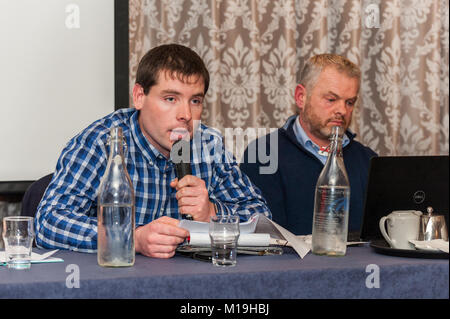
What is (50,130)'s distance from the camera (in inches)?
90.1

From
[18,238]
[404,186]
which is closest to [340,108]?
[404,186]

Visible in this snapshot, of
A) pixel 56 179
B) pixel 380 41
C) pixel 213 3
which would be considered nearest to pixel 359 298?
pixel 56 179

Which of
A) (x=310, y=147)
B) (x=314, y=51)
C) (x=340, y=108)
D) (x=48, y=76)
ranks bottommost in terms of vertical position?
(x=310, y=147)

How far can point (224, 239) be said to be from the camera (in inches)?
45.3

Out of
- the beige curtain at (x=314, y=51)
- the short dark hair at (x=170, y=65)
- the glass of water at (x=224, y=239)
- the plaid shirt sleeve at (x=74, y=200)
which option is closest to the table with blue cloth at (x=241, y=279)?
the glass of water at (x=224, y=239)

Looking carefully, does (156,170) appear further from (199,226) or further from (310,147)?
(310,147)

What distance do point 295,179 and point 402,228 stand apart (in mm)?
968

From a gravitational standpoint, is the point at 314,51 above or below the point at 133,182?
above

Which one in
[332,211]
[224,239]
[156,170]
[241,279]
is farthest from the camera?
[156,170]

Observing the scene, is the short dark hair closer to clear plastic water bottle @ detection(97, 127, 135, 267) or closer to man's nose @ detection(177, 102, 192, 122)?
man's nose @ detection(177, 102, 192, 122)

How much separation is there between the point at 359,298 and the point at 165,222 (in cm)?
41

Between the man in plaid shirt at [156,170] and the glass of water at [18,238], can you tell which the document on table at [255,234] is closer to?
the man in plaid shirt at [156,170]

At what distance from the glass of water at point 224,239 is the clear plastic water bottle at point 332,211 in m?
0.20

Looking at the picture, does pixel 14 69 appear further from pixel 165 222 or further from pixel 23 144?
pixel 165 222
